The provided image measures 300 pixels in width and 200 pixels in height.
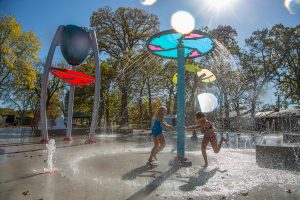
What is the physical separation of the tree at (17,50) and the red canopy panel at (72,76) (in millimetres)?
18005

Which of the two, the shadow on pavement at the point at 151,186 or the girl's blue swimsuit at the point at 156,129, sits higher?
the girl's blue swimsuit at the point at 156,129

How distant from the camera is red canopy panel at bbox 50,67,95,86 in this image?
523 inches

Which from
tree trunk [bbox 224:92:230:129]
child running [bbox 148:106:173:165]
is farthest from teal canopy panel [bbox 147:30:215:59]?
tree trunk [bbox 224:92:230:129]

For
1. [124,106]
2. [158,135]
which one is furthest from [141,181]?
[124,106]

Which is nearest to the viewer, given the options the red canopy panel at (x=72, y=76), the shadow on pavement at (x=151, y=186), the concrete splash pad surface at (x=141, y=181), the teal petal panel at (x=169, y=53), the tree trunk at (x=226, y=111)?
the shadow on pavement at (x=151, y=186)

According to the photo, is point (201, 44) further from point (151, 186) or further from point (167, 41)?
point (151, 186)

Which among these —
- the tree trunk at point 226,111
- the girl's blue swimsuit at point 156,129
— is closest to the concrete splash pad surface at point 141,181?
the girl's blue swimsuit at point 156,129

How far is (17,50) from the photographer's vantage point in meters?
31.5

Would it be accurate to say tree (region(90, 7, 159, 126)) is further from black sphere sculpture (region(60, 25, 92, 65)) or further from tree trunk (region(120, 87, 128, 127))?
black sphere sculpture (region(60, 25, 92, 65))

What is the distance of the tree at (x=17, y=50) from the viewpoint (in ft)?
97.9

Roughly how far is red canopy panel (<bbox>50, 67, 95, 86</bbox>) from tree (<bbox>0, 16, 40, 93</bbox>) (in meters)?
18.0

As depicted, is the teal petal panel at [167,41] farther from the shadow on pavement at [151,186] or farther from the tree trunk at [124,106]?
the tree trunk at [124,106]

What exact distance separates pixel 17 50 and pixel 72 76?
69.4 feet

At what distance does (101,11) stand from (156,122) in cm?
2946
